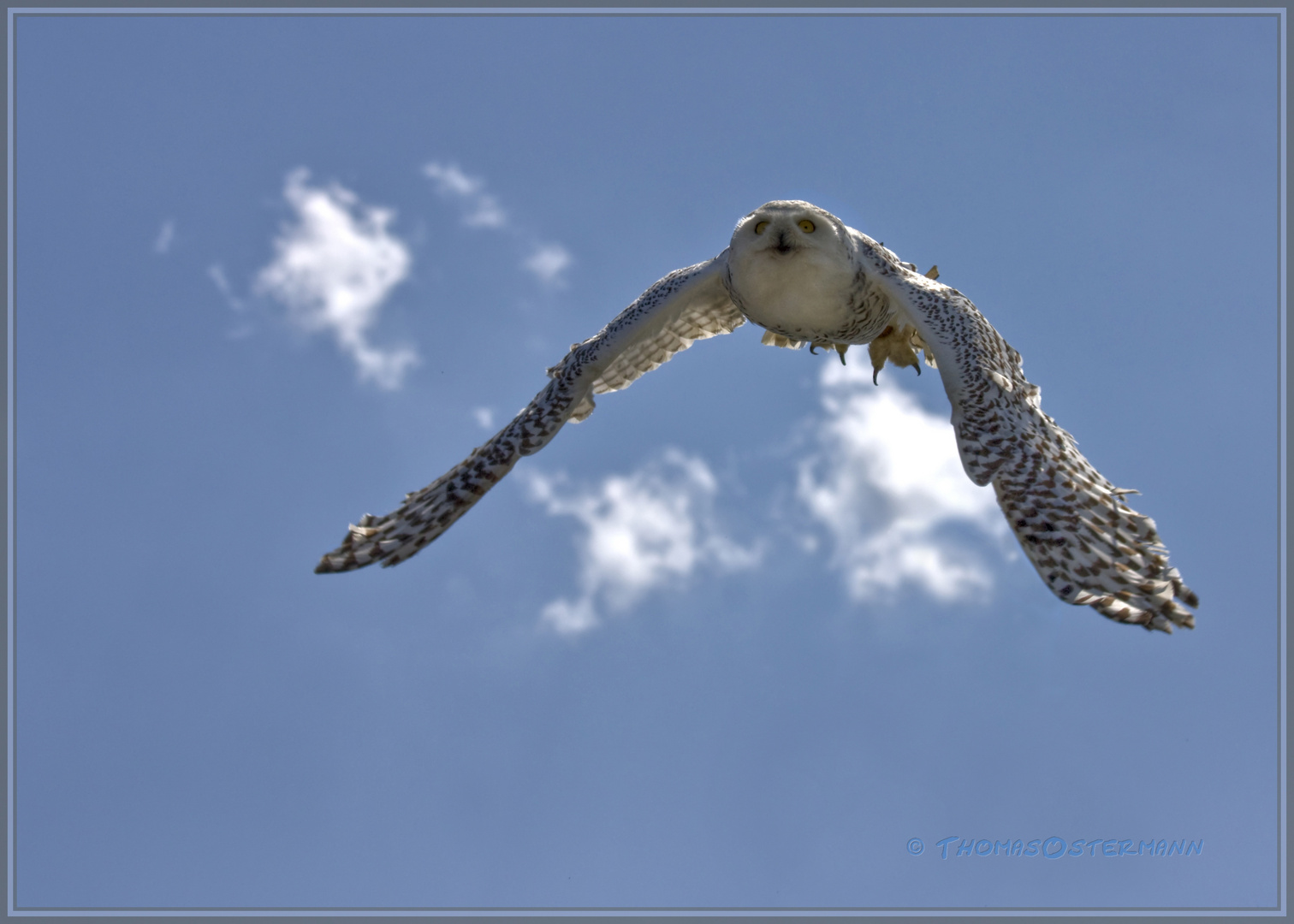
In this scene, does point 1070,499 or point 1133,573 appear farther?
point 1070,499

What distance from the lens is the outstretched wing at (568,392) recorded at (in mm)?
10562

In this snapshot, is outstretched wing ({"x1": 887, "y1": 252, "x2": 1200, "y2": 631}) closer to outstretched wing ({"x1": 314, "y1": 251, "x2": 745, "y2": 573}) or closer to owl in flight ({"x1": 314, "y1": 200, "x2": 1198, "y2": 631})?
owl in flight ({"x1": 314, "y1": 200, "x2": 1198, "y2": 631})

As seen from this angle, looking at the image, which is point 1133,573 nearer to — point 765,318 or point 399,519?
point 765,318

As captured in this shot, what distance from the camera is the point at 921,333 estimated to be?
1097cm

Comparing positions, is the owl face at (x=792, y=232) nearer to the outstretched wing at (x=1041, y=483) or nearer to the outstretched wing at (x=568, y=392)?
the outstretched wing at (x=1041, y=483)

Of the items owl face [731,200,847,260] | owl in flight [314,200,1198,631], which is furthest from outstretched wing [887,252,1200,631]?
owl face [731,200,847,260]

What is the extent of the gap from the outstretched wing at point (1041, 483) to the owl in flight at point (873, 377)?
0.01m

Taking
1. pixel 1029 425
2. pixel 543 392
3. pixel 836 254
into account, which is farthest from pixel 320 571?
pixel 1029 425

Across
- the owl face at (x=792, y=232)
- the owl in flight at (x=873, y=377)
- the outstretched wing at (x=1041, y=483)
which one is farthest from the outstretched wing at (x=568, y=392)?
the outstretched wing at (x=1041, y=483)

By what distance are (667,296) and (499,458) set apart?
2.91 m

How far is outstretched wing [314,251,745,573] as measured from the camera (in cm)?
1056

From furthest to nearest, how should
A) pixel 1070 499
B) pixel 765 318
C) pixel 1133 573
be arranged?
pixel 765 318, pixel 1070 499, pixel 1133 573

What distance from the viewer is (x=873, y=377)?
13.3 metres

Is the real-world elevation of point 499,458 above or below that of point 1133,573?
above
